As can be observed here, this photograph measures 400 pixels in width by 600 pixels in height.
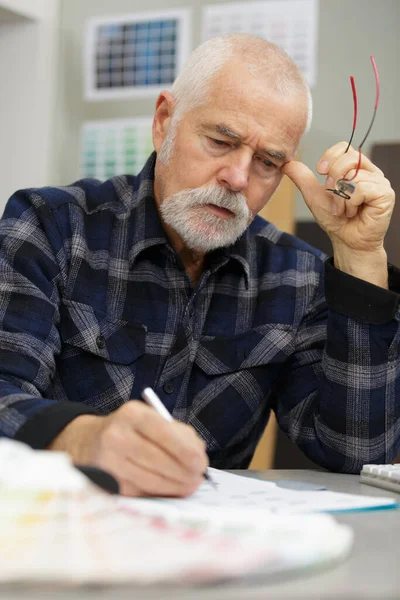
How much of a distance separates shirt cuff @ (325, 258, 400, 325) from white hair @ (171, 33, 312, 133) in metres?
0.40

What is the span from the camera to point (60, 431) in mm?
948

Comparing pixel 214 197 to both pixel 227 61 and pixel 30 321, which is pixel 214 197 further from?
pixel 30 321

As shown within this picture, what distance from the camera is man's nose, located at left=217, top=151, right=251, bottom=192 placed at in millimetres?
1444

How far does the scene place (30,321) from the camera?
1271mm

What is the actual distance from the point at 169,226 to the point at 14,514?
103 cm

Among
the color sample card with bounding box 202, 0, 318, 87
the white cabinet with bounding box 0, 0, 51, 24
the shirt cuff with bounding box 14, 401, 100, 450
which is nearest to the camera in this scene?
the shirt cuff with bounding box 14, 401, 100, 450

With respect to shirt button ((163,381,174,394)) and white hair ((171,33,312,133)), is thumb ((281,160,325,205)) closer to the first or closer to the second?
white hair ((171,33,312,133))

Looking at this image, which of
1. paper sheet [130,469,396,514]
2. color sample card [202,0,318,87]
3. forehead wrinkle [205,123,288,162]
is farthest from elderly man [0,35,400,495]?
color sample card [202,0,318,87]

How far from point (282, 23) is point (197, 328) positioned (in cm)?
161

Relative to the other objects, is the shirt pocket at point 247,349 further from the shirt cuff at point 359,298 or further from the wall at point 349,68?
the wall at point 349,68

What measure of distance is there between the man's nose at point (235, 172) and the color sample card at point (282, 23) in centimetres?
134

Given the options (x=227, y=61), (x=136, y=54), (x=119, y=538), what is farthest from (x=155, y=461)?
(x=136, y=54)

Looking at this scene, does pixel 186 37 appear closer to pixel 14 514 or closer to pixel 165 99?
pixel 165 99

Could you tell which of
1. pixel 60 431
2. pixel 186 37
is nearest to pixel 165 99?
pixel 60 431
